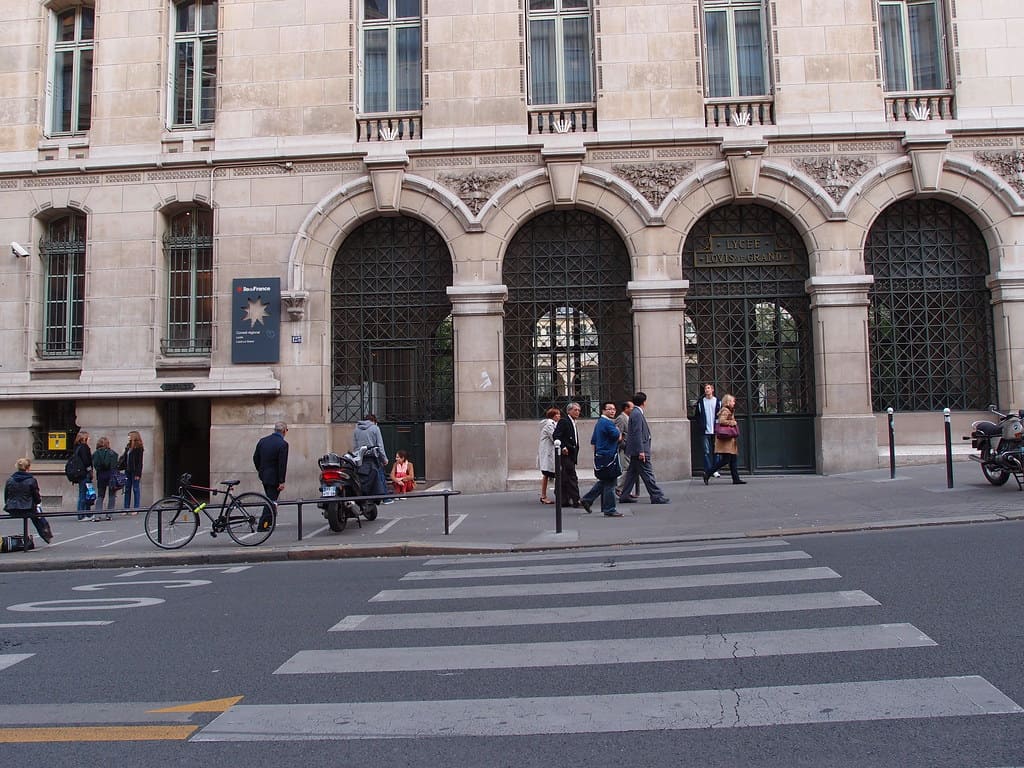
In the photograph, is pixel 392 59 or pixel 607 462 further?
pixel 392 59

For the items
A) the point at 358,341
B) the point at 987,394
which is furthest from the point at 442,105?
the point at 987,394

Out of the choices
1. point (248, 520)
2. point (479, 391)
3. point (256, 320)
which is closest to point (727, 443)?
point (479, 391)

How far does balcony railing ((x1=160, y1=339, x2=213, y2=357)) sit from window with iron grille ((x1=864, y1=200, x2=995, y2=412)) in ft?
46.4

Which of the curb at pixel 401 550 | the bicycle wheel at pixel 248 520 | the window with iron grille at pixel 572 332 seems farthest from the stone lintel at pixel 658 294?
the bicycle wheel at pixel 248 520

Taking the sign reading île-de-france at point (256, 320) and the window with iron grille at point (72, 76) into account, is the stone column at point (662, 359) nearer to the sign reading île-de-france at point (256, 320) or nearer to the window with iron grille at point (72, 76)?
the sign reading île-de-france at point (256, 320)

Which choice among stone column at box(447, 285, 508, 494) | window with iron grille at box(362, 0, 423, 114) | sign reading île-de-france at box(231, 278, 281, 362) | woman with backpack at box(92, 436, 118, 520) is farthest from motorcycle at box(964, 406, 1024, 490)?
woman with backpack at box(92, 436, 118, 520)

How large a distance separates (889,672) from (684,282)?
11808mm

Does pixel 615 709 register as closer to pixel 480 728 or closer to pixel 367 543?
pixel 480 728

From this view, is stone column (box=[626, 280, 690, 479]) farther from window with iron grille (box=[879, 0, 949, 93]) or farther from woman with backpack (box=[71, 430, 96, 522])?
woman with backpack (box=[71, 430, 96, 522])

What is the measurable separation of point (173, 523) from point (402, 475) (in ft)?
16.2

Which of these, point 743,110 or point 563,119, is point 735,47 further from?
point 563,119

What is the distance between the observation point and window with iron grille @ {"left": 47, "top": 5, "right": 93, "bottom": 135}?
18.0m

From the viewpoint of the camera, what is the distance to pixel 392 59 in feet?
56.7

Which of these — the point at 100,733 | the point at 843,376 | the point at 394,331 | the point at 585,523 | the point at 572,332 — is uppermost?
the point at 394,331
